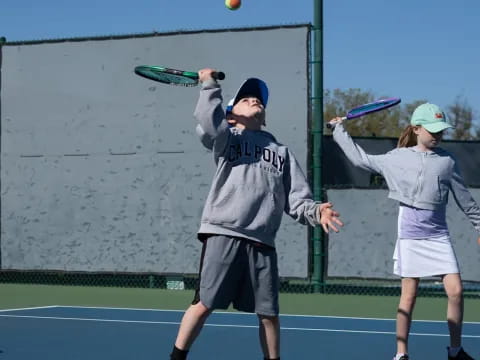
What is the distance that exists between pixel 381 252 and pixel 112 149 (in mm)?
3570

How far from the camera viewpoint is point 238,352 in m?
6.09

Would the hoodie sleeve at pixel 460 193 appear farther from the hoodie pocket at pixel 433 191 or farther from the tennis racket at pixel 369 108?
the tennis racket at pixel 369 108

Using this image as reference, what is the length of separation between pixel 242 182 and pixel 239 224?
0.20 metres

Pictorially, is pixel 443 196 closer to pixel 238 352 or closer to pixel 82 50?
pixel 238 352

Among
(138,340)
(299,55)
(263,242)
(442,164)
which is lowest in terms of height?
(138,340)

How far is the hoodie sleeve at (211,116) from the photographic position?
4121 mm

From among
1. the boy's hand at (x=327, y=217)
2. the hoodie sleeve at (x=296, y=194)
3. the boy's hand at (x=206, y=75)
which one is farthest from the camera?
the hoodie sleeve at (x=296, y=194)

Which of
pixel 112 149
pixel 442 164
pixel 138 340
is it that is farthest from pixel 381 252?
pixel 442 164

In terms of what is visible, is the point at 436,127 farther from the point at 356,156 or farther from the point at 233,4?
the point at 233,4

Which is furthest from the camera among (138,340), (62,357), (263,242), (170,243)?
(170,243)

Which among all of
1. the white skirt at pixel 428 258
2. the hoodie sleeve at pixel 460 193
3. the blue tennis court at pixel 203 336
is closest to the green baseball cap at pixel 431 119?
the hoodie sleeve at pixel 460 193

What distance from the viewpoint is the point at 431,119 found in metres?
5.45

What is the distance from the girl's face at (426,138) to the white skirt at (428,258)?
561mm

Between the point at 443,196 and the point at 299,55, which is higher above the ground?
the point at 299,55
